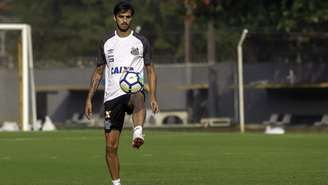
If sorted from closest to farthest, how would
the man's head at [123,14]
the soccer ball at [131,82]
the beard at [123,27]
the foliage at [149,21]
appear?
the man's head at [123,14]
the beard at [123,27]
the soccer ball at [131,82]
the foliage at [149,21]

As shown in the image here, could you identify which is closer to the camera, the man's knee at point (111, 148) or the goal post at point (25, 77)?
the man's knee at point (111, 148)

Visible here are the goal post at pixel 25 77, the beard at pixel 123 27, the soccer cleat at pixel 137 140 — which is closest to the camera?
the soccer cleat at pixel 137 140

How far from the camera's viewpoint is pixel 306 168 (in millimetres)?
19781

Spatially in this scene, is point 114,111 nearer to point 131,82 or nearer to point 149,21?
point 131,82

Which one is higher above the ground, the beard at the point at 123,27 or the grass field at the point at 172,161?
the beard at the point at 123,27

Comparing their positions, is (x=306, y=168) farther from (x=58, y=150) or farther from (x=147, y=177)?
(x=58, y=150)

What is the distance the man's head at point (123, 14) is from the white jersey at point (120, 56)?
0.19m

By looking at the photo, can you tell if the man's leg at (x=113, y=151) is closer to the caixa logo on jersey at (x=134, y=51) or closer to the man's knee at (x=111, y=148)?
the man's knee at (x=111, y=148)

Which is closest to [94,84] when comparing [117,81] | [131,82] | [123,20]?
[117,81]

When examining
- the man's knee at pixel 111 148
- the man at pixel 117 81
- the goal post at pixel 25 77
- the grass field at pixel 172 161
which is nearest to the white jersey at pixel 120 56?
the man at pixel 117 81

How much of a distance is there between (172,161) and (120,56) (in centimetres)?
743

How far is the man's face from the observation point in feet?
47.4

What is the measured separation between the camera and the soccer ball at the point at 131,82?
14.7m

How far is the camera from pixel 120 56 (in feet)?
48.2
